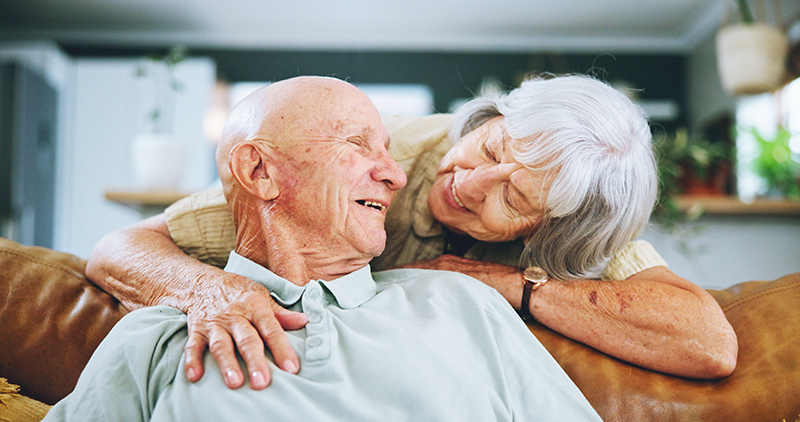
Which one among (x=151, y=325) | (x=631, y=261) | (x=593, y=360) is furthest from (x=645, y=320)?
(x=151, y=325)

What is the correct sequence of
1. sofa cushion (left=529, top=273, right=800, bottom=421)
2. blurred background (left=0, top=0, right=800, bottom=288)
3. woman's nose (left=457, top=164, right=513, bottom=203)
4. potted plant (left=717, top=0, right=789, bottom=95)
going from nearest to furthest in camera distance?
sofa cushion (left=529, top=273, right=800, bottom=421), woman's nose (left=457, top=164, right=513, bottom=203), potted plant (left=717, top=0, right=789, bottom=95), blurred background (left=0, top=0, right=800, bottom=288)

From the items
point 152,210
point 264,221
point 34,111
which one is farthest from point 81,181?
point 264,221

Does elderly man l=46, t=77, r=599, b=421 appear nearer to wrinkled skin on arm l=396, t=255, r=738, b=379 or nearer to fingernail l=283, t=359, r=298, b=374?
fingernail l=283, t=359, r=298, b=374

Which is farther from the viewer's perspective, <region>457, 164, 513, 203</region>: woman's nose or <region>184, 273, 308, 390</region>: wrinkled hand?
<region>457, 164, 513, 203</region>: woman's nose

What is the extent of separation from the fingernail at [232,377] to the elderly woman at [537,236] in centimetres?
12

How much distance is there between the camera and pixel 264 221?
107cm

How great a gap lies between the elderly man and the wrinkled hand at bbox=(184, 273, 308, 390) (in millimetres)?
21

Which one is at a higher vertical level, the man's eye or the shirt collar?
the man's eye

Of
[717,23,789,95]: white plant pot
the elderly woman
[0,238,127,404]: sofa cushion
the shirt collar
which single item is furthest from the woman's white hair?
[717,23,789,95]: white plant pot

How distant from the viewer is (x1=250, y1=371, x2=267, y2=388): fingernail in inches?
31.9

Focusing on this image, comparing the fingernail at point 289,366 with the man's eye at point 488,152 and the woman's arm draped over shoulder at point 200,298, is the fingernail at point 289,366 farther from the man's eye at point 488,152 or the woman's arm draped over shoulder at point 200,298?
the man's eye at point 488,152

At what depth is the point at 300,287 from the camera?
1.02 metres

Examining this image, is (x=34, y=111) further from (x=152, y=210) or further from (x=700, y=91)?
(x=700, y=91)

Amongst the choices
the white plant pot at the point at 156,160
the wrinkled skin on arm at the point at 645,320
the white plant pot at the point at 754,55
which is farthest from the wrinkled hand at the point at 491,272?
the white plant pot at the point at 754,55
